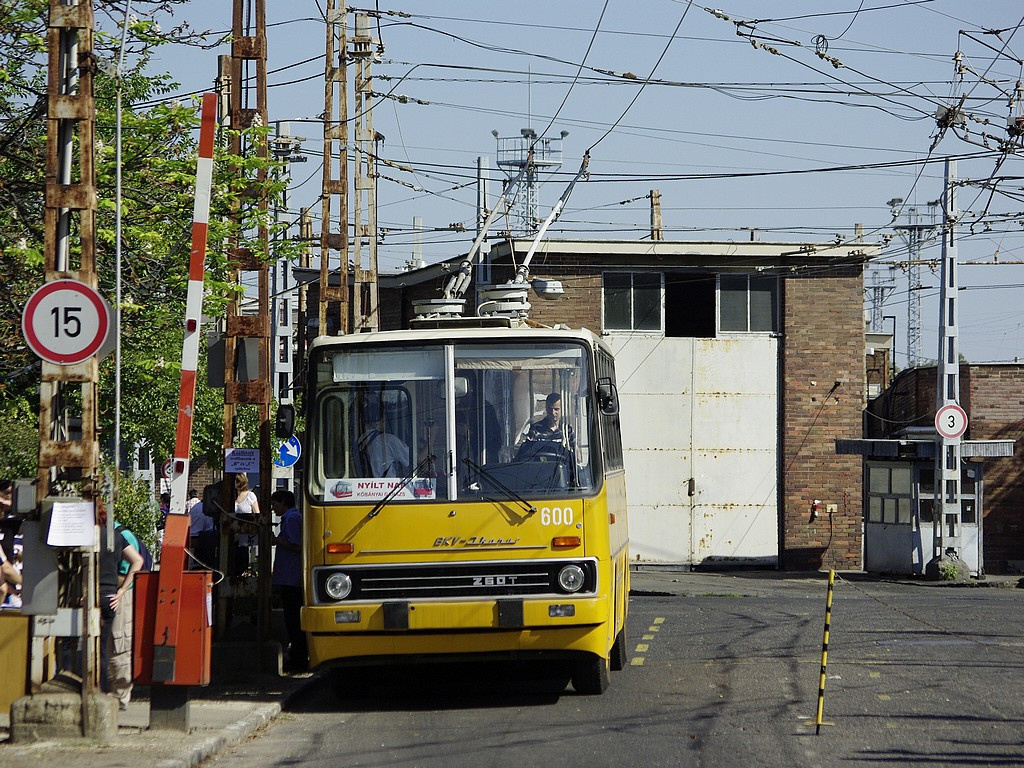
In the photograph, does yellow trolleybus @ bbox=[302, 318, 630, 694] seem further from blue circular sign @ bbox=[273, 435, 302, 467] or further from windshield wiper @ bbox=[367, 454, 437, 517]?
blue circular sign @ bbox=[273, 435, 302, 467]

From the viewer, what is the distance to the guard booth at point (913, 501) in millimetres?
28859

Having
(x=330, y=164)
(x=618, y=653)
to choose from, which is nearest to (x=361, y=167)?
(x=330, y=164)

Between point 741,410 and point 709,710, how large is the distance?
77.4 feet

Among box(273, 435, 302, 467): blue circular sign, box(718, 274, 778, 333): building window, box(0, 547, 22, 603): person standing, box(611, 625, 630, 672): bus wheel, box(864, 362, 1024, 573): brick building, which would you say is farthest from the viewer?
box(864, 362, 1024, 573): brick building

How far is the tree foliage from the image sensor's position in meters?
15.1

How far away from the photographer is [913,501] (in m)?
29.2

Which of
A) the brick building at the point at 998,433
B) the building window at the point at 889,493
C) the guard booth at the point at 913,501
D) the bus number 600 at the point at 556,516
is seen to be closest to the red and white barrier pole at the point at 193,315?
the bus number 600 at the point at 556,516

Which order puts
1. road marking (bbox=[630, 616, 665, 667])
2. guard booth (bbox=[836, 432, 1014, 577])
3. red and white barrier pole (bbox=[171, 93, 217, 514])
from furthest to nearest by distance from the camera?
guard booth (bbox=[836, 432, 1014, 577]) < road marking (bbox=[630, 616, 665, 667]) < red and white barrier pole (bbox=[171, 93, 217, 514])

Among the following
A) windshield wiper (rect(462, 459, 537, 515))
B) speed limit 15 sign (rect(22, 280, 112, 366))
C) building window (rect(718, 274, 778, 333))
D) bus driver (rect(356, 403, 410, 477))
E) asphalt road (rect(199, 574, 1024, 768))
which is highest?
building window (rect(718, 274, 778, 333))

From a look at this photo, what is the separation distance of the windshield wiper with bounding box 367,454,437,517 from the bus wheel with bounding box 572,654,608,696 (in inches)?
80.3

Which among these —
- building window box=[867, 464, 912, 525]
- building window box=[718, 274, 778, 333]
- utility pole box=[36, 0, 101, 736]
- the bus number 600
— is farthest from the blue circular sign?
utility pole box=[36, 0, 101, 736]

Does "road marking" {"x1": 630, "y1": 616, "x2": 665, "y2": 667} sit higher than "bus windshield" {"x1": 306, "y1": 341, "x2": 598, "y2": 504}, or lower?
lower

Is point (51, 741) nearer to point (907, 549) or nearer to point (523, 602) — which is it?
point (523, 602)

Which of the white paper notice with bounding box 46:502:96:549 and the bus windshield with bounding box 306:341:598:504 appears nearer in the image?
the white paper notice with bounding box 46:502:96:549
